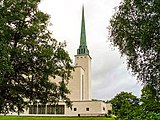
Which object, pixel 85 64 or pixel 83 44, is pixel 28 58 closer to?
pixel 85 64

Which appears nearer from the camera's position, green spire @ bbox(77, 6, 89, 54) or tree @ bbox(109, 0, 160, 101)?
tree @ bbox(109, 0, 160, 101)

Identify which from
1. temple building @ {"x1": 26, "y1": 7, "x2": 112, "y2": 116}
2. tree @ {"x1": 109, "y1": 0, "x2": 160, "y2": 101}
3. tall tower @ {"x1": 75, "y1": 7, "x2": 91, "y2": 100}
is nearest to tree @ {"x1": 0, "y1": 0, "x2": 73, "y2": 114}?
tree @ {"x1": 109, "y1": 0, "x2": 160, "y2": 101}

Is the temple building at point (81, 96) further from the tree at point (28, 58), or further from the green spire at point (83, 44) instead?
the tree at point (28, 58)

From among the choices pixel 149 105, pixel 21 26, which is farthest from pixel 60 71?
pixel 149 105

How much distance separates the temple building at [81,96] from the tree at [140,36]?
4399cm

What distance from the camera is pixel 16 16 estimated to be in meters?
22.1

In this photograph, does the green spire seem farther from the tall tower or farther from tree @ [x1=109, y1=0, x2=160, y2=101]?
tree @ [x1=109, y1=0, x2=160, y2=101]

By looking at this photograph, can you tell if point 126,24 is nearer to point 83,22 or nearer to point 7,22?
point 7,22

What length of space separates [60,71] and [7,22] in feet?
18.3

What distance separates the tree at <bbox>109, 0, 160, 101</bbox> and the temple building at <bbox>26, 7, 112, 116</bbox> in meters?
44.0

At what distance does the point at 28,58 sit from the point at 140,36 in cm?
859

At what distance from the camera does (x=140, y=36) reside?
17516 mm

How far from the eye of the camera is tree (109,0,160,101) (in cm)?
1708

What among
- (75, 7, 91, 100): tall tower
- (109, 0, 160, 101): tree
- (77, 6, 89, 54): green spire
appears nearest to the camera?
(109, 0, 160, 101): tree
